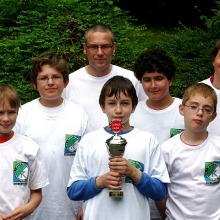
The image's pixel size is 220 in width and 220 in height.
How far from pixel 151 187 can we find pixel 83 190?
46cm

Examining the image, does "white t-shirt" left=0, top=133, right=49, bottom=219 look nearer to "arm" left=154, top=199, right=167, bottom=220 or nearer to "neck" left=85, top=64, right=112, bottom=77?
"arm" left=154, top=199, right=167, bottom=220

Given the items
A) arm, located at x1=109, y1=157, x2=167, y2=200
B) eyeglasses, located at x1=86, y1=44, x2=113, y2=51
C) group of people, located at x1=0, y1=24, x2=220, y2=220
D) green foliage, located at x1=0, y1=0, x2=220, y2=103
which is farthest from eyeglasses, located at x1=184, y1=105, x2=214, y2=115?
green foliage, located at x1=0, y1=0, x2=220, y2=103

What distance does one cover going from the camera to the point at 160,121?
435cm

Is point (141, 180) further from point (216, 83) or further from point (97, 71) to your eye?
point (97, 71)

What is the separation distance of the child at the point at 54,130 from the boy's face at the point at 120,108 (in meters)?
0.55

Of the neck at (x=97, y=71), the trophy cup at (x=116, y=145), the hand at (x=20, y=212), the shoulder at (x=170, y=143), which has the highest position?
the neck at (x=97, y=71)

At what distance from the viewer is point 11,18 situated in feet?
26.1

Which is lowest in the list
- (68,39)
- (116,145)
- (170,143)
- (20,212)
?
(20,212)

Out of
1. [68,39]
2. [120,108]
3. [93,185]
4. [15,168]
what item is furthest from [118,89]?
[68,39]

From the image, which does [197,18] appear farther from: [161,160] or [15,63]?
[161,160]

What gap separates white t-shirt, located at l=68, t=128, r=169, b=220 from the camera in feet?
12.1

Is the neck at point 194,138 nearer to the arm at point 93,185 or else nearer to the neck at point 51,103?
the arm at point 93,185

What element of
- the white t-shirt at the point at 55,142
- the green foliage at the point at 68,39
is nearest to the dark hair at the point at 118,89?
the white t-shirt at the point at 55,142

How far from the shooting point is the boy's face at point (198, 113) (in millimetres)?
3955
